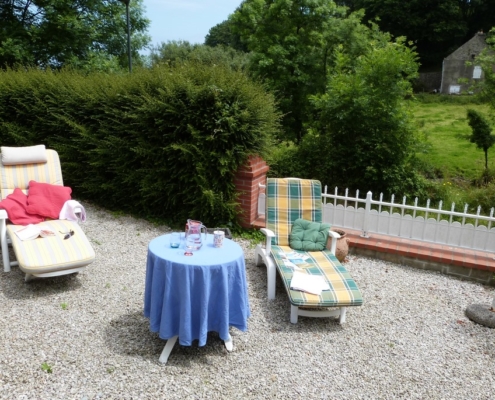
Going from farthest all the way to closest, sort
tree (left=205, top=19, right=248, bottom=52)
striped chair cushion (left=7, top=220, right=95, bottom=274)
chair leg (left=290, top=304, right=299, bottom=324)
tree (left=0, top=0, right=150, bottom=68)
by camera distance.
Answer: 1. tree (left=205, top=19, right=248, bottom=52)
2. tree (left=0, top=0, right=150, bottom=68)
3. striped chair cushion (left=7, top=220, right=95, bottom=274)
4. chair leg (left=290, top=304, right=299, bottom=324)

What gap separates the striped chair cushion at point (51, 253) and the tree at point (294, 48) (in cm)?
823

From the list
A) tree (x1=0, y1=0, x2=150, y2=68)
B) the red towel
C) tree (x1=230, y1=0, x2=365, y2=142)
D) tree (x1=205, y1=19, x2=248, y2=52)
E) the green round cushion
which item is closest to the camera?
the green round cushion

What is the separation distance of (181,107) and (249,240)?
224 centimetres

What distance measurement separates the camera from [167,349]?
351 centimetres

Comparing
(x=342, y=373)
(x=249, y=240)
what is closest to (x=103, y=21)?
(x=249, y=240)

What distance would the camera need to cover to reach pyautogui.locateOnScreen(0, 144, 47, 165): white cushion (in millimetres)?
5984

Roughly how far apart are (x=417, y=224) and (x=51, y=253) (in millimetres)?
4545

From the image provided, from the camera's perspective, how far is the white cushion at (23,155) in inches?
236

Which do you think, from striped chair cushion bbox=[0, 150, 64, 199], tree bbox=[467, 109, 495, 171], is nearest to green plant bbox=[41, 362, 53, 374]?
striped chair cushion bbox=[0, 150, 64, 199]

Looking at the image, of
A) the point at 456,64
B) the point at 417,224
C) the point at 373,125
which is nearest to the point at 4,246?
the point at 417,224

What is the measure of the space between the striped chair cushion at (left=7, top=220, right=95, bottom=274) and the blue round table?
4.36 ft

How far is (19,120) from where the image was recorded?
28.8 feet

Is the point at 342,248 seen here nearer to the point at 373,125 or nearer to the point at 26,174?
the point at 373,125

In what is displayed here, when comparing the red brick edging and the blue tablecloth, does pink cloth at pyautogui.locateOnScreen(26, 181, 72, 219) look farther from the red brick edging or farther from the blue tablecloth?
the red brick edging
